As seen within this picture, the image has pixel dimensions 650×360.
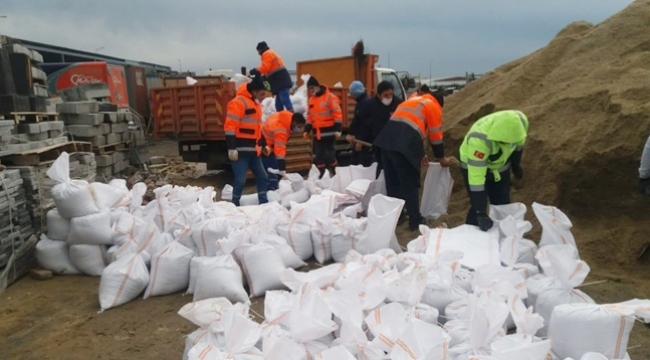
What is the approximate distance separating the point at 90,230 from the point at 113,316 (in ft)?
3.24

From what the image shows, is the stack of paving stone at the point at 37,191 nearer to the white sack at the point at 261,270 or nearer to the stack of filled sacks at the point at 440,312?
the white sack at the point at 261,270

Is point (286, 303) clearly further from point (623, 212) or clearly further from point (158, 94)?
point (158, 94)

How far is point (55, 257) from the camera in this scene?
4.18 metres

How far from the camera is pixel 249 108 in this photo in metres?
5.60

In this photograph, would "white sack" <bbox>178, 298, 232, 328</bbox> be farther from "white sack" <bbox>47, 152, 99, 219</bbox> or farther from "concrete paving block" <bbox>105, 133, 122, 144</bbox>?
"concrete paving block" <bbox>105, 133, 122, 144</bbox>

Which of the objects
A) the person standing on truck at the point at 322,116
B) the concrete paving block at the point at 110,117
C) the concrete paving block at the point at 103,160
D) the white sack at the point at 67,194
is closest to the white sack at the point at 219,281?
the white sack at the point at 67,194

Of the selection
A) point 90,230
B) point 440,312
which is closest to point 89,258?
point 90,230

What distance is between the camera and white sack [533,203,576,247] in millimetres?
3391

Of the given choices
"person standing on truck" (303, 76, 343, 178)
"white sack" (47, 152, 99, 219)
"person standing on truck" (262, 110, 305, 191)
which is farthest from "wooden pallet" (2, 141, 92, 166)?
"person standing on truck" (303, 76, 343, 178)

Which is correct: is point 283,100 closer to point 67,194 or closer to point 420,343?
point 67,194

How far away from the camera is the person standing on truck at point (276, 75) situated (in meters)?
7.81

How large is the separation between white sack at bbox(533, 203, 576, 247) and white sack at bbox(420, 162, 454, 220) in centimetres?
153

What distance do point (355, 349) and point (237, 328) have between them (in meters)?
0.56

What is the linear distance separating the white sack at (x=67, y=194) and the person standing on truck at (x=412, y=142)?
8.84 ft
